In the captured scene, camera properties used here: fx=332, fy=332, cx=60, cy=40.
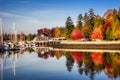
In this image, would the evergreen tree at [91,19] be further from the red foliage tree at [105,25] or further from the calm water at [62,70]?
the calm water at [62,70]

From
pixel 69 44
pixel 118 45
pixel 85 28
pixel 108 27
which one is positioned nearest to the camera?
pixel 118 45

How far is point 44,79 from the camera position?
30891 mm

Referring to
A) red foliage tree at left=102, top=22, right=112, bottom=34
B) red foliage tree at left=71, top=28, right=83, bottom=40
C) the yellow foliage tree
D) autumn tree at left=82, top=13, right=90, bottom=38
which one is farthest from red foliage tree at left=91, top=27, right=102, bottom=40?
the yellow foliage tree

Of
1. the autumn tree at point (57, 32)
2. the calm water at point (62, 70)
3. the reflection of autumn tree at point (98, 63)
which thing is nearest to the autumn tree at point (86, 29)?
the autumn tree at point (57, 32)

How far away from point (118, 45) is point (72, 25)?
155 ft

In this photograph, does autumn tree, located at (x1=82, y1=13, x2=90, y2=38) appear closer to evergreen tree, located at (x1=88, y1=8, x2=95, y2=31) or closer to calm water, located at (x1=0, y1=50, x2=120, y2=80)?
evergreen tree, located at (x1=88, y1=8, x2=95, y2=31)

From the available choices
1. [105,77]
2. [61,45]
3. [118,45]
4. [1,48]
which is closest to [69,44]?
[61,45]

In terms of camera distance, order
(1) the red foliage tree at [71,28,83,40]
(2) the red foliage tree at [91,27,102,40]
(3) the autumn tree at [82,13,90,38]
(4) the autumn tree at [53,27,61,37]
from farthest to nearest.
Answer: (4) the autumn tree at [53,27,61,37] → (1) the red foliage tree at [71,28,83,40] → (3) the autumn tree at [82,13,90,38] → (2) the red foliage tree at [91,27,102,40]

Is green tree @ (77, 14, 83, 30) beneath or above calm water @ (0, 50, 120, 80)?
above

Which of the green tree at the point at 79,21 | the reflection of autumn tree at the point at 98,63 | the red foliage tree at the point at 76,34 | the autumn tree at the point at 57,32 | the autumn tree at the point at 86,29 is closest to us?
the reflection of autumn tree at the point at 98,63

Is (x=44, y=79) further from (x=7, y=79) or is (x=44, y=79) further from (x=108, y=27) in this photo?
(x=108, y=27)

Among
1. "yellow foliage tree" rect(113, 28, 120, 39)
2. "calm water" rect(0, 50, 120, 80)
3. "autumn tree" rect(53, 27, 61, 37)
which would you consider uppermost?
"autumn tree" rect(53, 27, 61, 37)

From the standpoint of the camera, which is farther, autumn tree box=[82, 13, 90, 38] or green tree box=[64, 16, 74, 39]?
green tree box=[64, 16, 74, 39]

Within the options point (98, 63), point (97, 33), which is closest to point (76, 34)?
point (97, 33)
